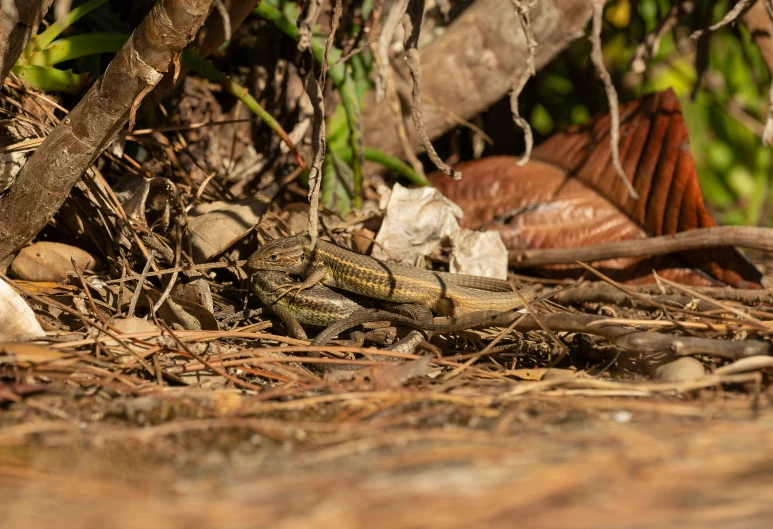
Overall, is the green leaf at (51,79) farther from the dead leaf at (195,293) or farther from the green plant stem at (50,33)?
the dead leaf at (195,293)

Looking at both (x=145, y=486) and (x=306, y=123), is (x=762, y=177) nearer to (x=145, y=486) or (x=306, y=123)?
(x=306, y=123)

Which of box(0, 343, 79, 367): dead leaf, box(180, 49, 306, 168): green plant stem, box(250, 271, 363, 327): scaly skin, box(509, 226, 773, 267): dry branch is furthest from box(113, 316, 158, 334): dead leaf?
box(509, 226, 773, 267): dry branch

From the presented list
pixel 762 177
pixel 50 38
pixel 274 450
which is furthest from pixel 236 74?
pixel 762 177

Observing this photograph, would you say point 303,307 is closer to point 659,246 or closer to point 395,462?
point 395,462

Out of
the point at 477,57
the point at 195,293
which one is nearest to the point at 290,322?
the point at 195,293

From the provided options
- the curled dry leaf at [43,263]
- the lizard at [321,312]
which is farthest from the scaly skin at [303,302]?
the curled dry leaf at [43,263]

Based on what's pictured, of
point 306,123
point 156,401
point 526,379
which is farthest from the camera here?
point 306,123
